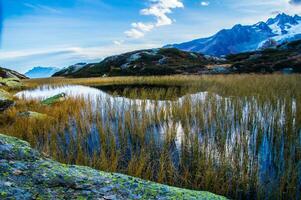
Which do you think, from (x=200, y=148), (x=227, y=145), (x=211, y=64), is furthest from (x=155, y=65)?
(x=200, y=148)

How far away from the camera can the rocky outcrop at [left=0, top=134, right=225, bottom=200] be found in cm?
264

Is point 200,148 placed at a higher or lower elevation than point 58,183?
lower

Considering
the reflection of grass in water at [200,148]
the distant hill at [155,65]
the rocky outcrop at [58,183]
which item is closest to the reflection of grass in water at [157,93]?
the reflection of grass in water at [200,148]

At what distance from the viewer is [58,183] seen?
2852mm

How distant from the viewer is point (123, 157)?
7.39 m

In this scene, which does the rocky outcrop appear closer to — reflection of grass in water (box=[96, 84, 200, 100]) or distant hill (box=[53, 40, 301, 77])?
reflection of grass in water (box=[96, 84, 200, 100])

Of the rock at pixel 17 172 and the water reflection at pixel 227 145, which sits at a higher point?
the rock at pixel 17 172

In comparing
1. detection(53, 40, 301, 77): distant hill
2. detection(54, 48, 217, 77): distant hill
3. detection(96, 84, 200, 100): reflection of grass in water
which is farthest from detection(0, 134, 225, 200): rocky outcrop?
detection(54, 48, 217, 77): distant hill

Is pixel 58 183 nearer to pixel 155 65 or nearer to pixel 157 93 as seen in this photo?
pixel 157 93

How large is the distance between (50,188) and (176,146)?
18.7 feet

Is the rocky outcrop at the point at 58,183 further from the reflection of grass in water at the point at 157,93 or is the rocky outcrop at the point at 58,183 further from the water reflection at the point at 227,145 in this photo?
the reflection of grass in water at the point at 157,93

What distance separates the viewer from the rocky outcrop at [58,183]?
264cm

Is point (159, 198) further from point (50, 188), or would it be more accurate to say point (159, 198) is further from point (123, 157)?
point (123, 157)

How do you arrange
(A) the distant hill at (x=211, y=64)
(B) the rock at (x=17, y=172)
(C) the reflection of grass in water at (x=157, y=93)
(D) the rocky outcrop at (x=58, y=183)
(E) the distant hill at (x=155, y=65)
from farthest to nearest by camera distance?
1. (E) the distant hill at (x=155, y=65)
2. (A) the distant hill at (x=211, y=64)
3. (C) the reflection of grass in water at (x=157, y=93)
4. (B) the rock at (x=17, y=172)
5. (D) the rocky outcrop at (x=58, y=183)
